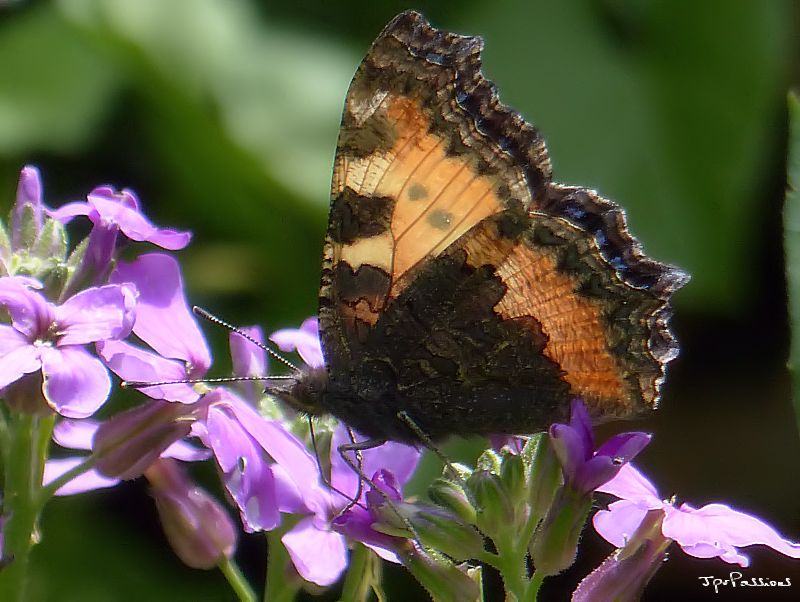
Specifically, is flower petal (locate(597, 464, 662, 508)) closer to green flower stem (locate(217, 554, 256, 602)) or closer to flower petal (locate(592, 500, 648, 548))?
flower petal (locate(592, 500, 648, 548))

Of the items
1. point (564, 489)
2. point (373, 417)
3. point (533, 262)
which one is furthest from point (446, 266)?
point (564, 489)

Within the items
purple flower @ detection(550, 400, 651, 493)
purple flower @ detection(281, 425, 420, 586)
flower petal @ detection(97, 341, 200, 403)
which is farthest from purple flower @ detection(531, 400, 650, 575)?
flower petal @ detection(97, 341, 200, 403)

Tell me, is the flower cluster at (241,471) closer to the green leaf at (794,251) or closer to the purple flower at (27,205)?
the purple flower at (27,205)

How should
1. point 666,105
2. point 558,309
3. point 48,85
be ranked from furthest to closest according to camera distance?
point 666,105, point 48,85, point 558,309

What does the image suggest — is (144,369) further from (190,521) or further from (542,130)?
(542,130)
